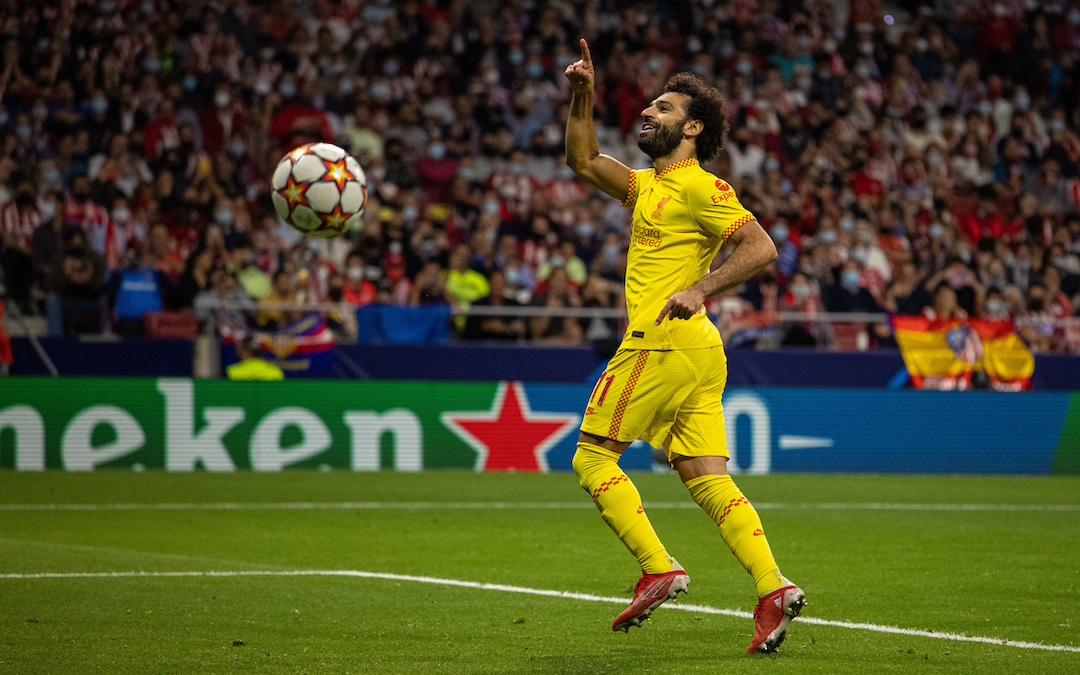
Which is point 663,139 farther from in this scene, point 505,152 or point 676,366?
point 505,152

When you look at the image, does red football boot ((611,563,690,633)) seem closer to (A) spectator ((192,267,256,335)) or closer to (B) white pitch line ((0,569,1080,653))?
(B) white pitch line ((0,569,1080,653))

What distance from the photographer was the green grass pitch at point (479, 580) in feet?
17.2

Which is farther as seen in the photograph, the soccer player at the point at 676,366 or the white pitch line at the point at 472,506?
the white pitch line at the point at 472,506

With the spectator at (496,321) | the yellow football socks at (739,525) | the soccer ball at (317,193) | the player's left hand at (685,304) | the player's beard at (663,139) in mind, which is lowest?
the spectator at (496,321)

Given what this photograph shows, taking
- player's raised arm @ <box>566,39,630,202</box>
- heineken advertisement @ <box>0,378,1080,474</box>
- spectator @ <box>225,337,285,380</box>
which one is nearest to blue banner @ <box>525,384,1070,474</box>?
heineken advertisement @ <box>0,378,1080,474</box>

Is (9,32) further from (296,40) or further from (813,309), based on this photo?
(813,309)

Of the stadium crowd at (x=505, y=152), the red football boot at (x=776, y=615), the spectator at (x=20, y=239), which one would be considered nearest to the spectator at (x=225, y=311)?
the stadium crowd at (x=505, y=152)

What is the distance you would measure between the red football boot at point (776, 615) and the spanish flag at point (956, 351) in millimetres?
11337

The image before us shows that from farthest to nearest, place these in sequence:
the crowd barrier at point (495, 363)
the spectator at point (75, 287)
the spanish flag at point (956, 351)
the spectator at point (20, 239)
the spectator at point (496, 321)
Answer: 1. the spanish flag at point (956, 351)
2. the spectator at point (496, 321)
3. the spectator at point (20, 239)
4. the spectator at point (75, 287)
5. the crowd barrier at point (495, 363)

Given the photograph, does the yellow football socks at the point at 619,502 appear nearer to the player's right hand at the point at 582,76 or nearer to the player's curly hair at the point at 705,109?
the player's curly hair at the point at 705,109

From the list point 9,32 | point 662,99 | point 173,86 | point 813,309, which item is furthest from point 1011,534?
point 9,32

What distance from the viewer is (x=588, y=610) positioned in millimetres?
6426

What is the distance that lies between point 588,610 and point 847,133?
56.8ft

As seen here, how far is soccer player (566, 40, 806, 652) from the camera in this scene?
5.36 m
